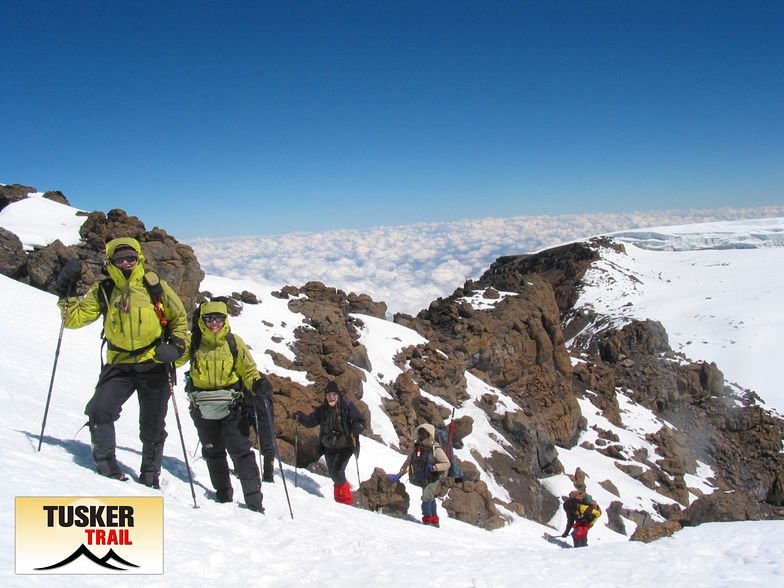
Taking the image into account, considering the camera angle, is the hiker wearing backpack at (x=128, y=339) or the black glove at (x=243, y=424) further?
the black glove at (x=243, y=424)

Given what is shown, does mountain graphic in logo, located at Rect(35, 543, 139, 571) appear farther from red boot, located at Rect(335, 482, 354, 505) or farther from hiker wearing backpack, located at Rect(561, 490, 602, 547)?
hiker wearing backpack, located at Rect(561, 490, 602, 547)

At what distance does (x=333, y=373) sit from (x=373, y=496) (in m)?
8.18

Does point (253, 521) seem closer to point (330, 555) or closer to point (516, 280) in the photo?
point (330, 555)

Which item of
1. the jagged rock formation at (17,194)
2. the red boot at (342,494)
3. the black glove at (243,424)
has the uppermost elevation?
the jagged rock formation at (17,194)

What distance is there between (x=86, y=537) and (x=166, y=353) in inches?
72.9

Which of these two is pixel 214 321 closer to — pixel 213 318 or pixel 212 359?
pixel 213 318

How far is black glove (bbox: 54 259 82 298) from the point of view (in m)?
5.71

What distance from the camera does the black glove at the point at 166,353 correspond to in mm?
5484

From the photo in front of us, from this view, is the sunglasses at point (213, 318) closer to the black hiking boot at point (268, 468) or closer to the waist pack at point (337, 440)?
the black hiking boot at point (268, 468)

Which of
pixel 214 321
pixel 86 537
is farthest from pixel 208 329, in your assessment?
pixel 86 537

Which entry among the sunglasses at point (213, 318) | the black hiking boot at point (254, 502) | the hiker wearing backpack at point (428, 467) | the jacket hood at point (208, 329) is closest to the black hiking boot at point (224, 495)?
the black hiking boot at point (254, 502)

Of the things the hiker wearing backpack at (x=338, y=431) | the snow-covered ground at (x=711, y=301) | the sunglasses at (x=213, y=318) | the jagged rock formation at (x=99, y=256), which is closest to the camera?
the sunglasses at (x=213, y=318)

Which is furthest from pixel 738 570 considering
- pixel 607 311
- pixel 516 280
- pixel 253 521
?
pixel 607 311

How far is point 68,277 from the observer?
18.9ft
